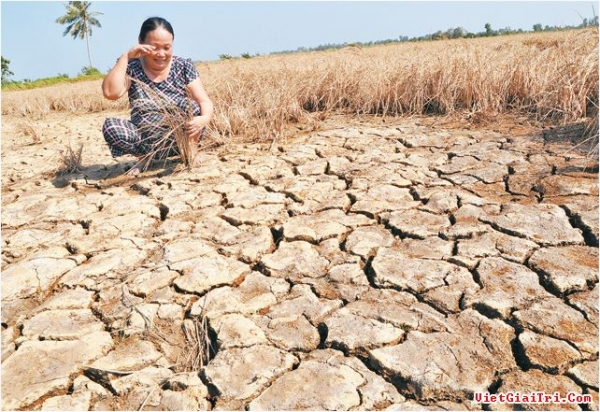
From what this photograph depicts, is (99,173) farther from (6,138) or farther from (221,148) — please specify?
→ (6,138)

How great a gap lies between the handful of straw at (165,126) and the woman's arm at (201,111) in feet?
0.15

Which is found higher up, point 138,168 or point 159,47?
point 159,47

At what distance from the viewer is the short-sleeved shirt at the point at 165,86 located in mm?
2664

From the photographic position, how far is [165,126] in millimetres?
2816

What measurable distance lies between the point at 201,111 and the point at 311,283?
1473mm

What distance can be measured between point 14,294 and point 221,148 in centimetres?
168

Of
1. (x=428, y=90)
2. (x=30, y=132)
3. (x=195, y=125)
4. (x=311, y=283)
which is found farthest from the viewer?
(x=30, y=132)

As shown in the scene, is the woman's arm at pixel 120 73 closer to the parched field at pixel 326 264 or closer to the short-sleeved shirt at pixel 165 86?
the short-sleeved shirt at pixel 165 86

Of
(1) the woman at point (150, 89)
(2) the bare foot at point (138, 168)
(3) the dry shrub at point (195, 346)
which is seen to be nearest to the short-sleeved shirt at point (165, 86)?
(1) the woman at point (150, 89)

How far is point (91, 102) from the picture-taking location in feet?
19.9

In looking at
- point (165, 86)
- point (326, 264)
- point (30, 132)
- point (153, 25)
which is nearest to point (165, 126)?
point (165, 86)

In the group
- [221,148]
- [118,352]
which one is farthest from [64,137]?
[118,352]

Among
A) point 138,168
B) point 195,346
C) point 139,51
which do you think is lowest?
point 195,346

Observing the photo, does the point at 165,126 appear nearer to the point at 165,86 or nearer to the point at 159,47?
the point at 165,86
